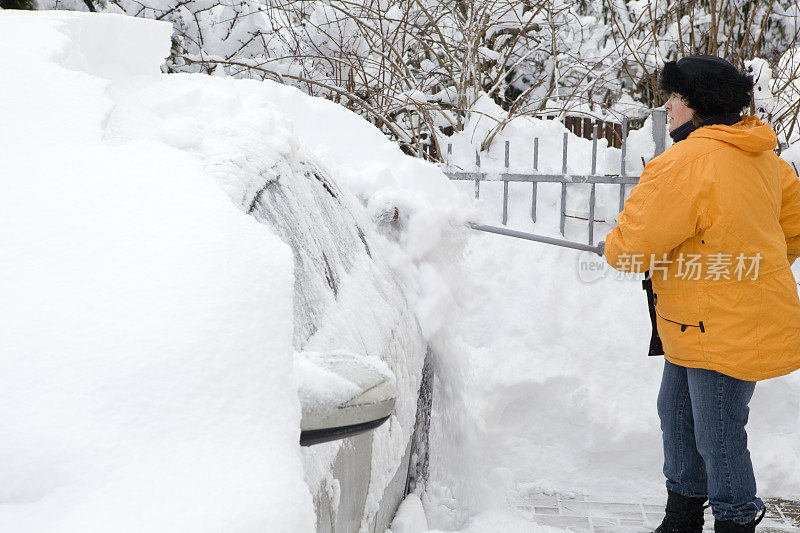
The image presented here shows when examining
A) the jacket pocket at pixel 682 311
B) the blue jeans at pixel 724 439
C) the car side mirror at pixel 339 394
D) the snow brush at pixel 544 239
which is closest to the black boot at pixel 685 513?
the blue jeans at pixel 724 439

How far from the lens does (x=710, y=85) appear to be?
8.39ft

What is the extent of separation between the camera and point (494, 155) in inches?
237

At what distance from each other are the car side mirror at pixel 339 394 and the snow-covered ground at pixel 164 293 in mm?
69

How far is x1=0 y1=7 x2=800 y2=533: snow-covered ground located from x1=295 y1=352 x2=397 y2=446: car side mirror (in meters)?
0.07

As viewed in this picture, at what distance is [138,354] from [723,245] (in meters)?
2.02

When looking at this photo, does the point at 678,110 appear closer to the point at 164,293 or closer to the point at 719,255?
the point at 719,255

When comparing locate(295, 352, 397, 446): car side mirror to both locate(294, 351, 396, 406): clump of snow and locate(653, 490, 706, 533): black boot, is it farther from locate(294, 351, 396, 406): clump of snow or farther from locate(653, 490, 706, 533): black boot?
locate(653, 490, 706, 533): black boot

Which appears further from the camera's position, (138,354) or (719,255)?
(719,255)

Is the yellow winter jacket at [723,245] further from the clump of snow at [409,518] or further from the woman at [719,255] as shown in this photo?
the clump of snow at [409,518]

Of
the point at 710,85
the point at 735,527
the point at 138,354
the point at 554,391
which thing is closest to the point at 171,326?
the point at 138,354

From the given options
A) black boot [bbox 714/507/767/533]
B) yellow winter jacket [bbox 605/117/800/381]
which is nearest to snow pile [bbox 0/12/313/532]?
yellow winter jacket [bbox 605/117/800/381]

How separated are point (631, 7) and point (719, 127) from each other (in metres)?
6.56

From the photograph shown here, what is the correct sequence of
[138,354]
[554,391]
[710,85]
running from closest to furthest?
[138,354]
[710,85]
[554,391]

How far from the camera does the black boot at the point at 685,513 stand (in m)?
2.91
